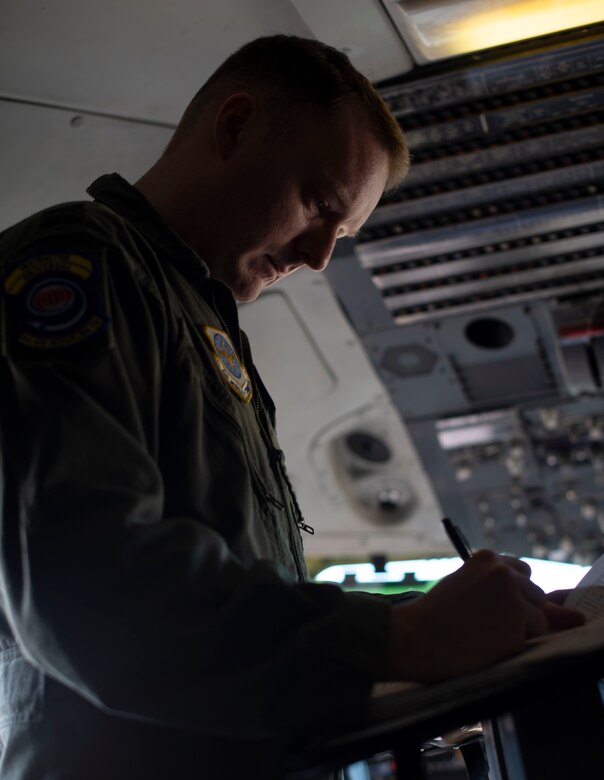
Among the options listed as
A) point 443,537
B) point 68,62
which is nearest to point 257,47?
point 68,62

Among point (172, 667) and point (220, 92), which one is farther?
point (220, 92)

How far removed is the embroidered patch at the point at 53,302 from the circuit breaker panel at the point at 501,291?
5.92ft

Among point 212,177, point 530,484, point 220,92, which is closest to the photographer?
point 212,177

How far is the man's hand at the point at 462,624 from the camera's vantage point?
1.16 metres

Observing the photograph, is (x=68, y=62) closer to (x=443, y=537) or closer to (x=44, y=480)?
(x=44, y=480)

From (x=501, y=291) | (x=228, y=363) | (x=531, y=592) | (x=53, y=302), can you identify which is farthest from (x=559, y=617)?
(x=501, y=291)

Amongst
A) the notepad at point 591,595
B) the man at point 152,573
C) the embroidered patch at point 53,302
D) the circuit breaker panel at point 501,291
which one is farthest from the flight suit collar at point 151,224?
the circuit breaker panel at point 501,291

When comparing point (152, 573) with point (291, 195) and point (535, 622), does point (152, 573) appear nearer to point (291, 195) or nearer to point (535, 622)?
point (535, 622)

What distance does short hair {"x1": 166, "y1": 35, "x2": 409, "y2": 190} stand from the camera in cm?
205

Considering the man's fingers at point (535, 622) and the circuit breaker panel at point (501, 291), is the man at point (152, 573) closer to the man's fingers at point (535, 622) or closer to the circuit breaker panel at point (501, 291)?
the man's fingers at point (535, 622)

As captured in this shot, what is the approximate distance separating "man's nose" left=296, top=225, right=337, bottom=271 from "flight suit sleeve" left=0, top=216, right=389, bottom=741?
0.89 m

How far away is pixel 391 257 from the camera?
3.50m

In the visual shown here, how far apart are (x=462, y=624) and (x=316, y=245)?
1.06m

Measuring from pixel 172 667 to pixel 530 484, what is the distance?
11.4 feet
